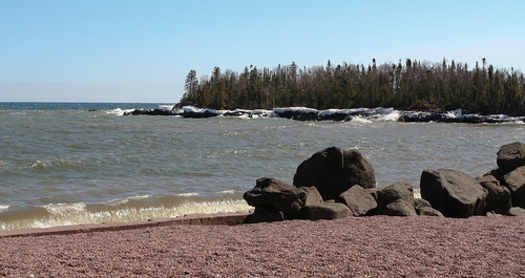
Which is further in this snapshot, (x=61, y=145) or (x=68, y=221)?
(x=61, y=145)

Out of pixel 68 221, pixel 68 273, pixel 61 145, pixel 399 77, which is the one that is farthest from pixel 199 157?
pixel 399 77

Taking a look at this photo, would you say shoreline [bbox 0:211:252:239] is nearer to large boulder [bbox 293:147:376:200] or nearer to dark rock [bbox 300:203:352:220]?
dark rock [bbox 300:203:352:220]

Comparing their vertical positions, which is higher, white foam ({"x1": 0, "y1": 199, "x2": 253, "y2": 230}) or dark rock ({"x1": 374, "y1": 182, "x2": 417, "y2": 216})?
dark rock ({"x1": 374, "y1": 182, "x2": 417, "y2": 216})

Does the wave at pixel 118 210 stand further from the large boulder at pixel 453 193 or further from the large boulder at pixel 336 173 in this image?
the large boulder at pixel 453 193

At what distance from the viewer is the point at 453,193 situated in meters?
9.50

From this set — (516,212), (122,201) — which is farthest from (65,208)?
(516,212)

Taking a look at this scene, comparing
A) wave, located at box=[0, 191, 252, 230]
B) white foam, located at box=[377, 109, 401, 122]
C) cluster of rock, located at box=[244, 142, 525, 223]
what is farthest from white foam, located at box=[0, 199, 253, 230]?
white foam, located at box=[377, 109, 401, 122]

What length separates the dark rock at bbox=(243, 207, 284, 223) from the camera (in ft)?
28.8

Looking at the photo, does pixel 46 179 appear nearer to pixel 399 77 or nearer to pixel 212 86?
pixel 399 77

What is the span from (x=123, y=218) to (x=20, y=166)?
357 inches

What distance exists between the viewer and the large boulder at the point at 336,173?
10.9 meters

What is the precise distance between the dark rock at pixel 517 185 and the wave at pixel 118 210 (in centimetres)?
667

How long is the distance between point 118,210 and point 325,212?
5.24 metres

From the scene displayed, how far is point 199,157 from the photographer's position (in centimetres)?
2133
